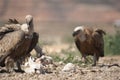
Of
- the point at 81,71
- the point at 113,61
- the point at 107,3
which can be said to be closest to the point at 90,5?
the point at 107,3

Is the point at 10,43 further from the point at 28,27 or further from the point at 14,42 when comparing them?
the point at 28,27

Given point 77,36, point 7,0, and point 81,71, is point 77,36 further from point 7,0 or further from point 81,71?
point 7,0

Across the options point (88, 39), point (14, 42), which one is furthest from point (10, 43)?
point (88, 39)

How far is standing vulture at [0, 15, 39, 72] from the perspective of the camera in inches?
468

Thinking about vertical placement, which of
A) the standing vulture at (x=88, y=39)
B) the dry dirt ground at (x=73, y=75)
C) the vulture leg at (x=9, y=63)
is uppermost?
the standing vulture at (x=88, y=39)

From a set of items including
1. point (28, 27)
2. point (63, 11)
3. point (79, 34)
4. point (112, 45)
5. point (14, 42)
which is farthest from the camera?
point (63, 11)

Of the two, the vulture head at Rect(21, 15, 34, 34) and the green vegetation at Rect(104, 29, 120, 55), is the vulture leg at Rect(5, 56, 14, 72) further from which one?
the green vegetation at Rect(104, 29, 120, 55)

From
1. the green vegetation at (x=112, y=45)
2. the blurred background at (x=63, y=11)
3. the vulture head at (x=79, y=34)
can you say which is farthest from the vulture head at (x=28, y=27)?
the blurred background at (x=63, y=11)

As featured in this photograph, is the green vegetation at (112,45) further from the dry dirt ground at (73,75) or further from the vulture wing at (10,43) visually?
the vulture wing at (10,43)

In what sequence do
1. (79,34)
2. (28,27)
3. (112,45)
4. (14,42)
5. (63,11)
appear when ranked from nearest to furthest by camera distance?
(14,42)
(28,27)
(79,34)
(112,45)
(63,11)

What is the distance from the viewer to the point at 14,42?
11883 millimetres

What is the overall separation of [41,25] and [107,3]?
1131 centimetres

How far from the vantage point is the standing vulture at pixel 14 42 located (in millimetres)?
11875

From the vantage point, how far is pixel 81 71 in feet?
41.0
